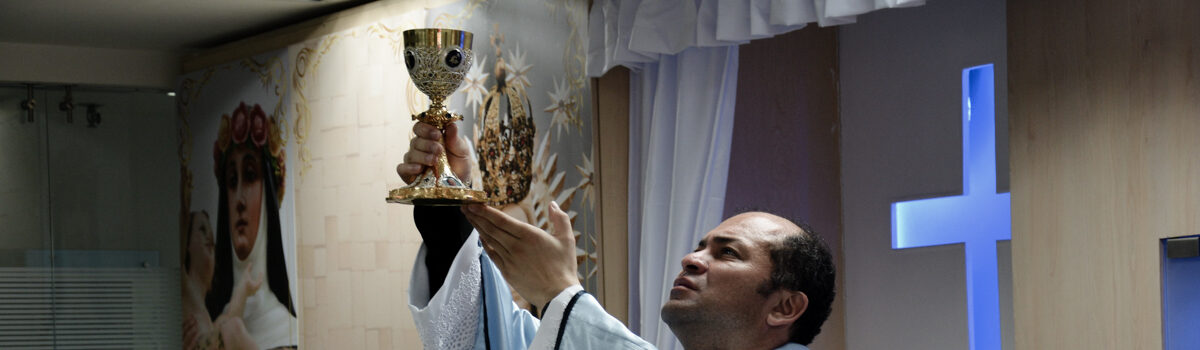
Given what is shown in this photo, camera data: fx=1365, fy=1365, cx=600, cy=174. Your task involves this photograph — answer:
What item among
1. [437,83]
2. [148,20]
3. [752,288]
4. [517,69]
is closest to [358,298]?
[517,69]

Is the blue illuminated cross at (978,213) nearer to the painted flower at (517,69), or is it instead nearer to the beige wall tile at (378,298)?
the painted flower at (517,69)

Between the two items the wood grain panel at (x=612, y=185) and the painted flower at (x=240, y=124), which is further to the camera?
the painted flower at (x=240, y=124)

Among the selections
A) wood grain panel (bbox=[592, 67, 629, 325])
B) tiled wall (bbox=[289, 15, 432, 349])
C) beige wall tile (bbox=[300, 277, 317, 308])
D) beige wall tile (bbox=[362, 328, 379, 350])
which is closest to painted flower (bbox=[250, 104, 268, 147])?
tiled wall (bbox=[289, 15, 432, 349])

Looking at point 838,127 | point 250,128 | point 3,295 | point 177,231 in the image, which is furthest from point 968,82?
point 3,295

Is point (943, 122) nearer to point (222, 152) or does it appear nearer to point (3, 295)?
point (222, 152)

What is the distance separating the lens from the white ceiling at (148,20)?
4840 mm

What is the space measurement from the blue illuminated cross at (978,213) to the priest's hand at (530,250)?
183 cm

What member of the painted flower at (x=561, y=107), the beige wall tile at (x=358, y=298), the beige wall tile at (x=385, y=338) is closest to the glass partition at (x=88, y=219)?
the beige wall tile at (x=358, y=298)

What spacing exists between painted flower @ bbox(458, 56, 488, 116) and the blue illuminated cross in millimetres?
1474

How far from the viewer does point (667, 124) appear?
3834mm

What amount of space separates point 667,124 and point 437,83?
132 cm

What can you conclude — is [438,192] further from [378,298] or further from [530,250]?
[378,298]

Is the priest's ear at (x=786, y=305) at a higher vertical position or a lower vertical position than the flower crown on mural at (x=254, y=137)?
lower

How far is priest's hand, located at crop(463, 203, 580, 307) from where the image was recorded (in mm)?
2297
